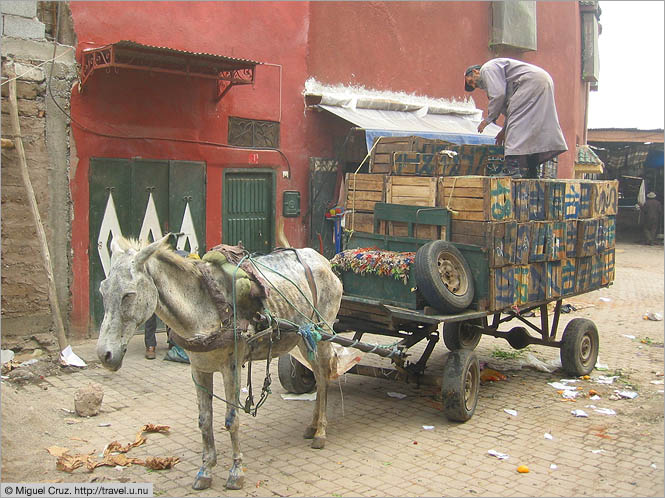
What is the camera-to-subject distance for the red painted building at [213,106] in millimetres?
8703

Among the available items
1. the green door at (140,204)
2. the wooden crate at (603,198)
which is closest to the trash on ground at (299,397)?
the green door at (140,204)

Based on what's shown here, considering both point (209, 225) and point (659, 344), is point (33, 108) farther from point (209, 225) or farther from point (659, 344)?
point (659, 344)

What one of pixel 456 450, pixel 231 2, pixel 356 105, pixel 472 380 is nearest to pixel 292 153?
pixel 356 105

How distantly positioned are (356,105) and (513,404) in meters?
6.83

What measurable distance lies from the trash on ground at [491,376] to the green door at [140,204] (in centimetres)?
409

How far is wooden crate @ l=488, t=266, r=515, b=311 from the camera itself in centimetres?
631

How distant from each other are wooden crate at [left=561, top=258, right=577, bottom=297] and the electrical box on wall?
519cm

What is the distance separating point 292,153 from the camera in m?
11.4

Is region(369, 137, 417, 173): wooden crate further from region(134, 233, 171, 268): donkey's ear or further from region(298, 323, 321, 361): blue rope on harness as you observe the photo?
region(134, 233, 171, 268): donkey's ear

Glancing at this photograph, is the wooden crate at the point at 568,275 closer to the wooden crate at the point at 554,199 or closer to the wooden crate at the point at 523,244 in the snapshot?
the wooden crate at the point at 554,199

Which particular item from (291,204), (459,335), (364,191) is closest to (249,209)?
(291,204)

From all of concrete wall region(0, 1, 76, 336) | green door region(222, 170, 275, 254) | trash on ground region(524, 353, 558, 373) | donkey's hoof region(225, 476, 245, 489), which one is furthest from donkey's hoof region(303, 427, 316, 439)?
green door region(222, 170, 275, 254)

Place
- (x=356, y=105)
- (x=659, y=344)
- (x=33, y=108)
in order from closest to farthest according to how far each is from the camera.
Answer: (x=33, y=108), (x=659, y=344), (x=356, y=105)

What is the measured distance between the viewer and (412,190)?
680 centimetres
